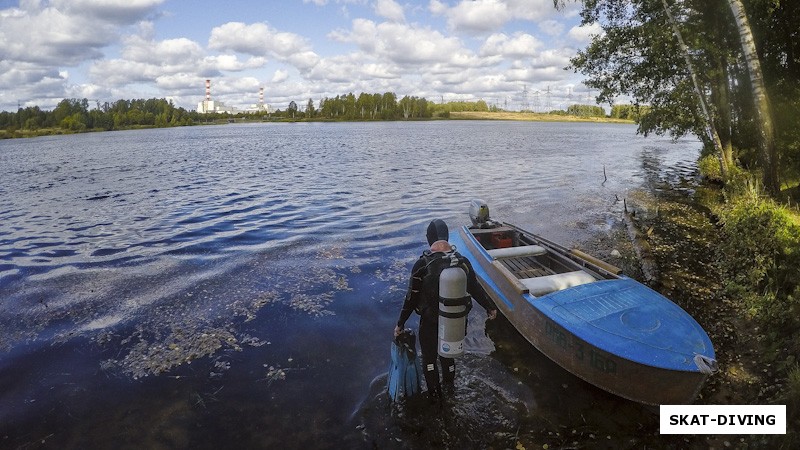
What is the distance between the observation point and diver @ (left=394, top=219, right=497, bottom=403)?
262 inches

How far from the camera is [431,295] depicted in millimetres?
6793

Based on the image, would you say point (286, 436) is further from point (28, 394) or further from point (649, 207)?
point (649, 207)

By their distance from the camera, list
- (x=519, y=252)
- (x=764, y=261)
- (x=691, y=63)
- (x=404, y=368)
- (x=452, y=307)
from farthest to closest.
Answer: (x=691, y=63) < (x=519, y=252) < (x=764, y=261) < (x=404, y=368) < (x=452, y=307)

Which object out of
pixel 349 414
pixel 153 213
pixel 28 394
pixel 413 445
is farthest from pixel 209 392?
pixel 153 213

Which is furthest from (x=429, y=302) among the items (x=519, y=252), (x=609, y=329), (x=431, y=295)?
(x=519, y=252)

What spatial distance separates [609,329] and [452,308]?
2719mm

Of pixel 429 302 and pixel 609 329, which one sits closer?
pixel 429 302

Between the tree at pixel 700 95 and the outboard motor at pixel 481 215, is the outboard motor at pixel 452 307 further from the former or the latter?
the tree at pixel 700 95

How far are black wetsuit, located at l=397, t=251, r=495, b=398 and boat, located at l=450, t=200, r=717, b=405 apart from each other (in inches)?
67.2

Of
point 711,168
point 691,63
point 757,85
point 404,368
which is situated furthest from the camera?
point 711,168

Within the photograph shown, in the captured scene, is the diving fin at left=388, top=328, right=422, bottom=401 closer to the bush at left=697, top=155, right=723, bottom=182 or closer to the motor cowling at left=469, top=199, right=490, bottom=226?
the motor cowling at left=469, top=199, right=490, bottom=226

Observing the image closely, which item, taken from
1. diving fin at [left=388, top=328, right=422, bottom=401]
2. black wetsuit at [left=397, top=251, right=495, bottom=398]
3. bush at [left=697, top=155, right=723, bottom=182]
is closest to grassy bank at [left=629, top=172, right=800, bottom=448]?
black wetsuit at [left=397, top=251, right=495, bottom=398]

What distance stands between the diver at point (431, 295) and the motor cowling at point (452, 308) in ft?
0.71

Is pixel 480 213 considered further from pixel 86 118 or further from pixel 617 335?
pixel 86 118
